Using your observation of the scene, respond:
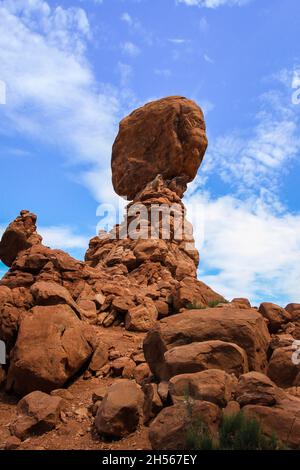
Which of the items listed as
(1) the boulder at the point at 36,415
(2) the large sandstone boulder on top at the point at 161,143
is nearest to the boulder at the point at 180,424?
(1) the boulder at the point at 36,415

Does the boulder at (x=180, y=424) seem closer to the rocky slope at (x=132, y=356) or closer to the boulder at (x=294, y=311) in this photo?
the rocky slope at (x=132, y=356)

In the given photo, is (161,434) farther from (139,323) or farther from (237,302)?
(237,302)

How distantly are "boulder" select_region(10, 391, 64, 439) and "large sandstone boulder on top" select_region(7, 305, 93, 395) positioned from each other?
43.2 inches

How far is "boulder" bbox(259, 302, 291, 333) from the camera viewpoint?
43.9 ft

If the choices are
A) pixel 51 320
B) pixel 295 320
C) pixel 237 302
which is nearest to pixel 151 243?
pixel 237 302

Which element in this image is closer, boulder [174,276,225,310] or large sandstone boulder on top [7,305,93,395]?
large sandstone boulder on top [7,305,93,395]

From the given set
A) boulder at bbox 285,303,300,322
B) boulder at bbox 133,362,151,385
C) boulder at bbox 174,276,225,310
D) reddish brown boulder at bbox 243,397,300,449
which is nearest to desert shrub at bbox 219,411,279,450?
reddish brown boulder at bbox 243,397,300,449

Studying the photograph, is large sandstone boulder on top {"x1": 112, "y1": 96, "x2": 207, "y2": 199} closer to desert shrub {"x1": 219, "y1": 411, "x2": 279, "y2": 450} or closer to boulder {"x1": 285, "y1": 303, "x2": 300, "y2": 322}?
boulder {"x1": 285, "y1": 303, "x2": 300, "y2": 322}

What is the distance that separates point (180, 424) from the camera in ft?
20.1

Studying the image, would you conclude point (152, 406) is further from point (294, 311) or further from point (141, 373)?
point (294, 311)

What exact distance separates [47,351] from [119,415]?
3.38 m

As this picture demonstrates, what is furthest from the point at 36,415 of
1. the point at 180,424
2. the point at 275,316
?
the point at 275,316

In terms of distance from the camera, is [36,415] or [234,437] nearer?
[234,437]

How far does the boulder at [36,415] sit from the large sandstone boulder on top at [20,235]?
1586 centimetres
